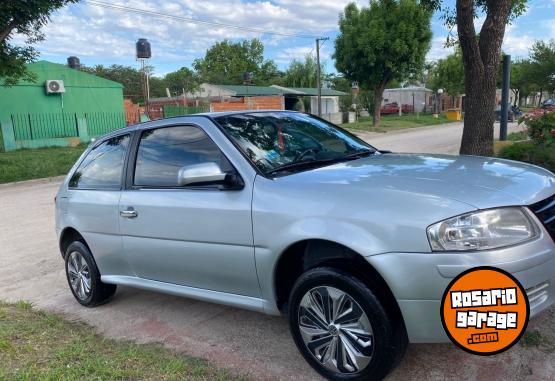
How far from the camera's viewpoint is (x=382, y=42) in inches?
1078

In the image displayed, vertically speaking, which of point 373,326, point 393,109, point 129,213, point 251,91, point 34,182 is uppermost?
point 251,91

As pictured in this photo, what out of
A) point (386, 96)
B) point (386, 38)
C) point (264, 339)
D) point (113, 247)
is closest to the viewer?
point (264, 339)

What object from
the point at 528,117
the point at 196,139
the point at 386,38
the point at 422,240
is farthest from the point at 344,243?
the point at 386,38

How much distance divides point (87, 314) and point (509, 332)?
141 inches

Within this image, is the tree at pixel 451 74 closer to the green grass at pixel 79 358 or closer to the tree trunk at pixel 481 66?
the tree trunk at pixel 481 66

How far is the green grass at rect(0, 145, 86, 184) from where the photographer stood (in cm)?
1528

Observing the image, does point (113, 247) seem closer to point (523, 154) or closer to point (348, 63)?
point (523, 154)

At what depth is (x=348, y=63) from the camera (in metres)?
29.2

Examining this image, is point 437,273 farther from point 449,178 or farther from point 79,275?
point 79,275

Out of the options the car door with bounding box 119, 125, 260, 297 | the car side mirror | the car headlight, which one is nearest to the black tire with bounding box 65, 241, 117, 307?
the car door with bounding box 119, 125, 260, 297

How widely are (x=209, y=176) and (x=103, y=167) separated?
176 cm

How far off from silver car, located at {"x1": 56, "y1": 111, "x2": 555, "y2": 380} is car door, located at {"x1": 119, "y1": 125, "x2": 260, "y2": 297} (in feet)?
0.04

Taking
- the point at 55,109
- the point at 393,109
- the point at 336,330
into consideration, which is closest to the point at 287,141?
the point at 336,330

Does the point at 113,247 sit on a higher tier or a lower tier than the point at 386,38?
lower
